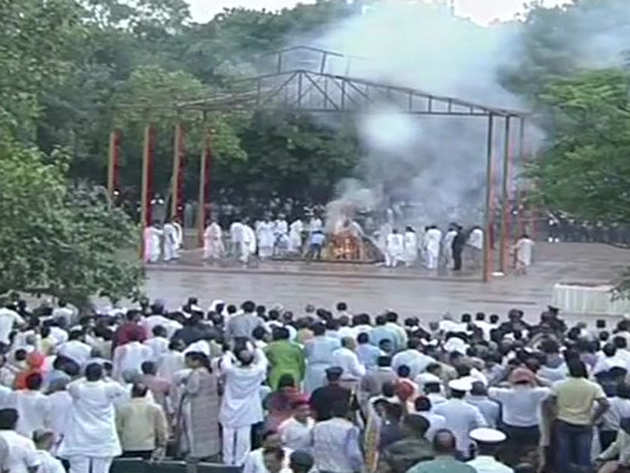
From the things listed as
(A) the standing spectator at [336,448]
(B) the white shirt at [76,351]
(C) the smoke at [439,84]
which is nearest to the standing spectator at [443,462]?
(A) the standing spectator at [336,448]

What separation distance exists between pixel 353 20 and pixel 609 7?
7825mm

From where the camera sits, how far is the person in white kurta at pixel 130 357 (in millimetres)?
12240

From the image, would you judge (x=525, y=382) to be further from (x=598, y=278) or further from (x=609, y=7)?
Answer: (x=609, y=7)

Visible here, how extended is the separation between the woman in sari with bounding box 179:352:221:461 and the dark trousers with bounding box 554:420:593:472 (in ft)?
9.23

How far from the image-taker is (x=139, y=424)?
10.6 m

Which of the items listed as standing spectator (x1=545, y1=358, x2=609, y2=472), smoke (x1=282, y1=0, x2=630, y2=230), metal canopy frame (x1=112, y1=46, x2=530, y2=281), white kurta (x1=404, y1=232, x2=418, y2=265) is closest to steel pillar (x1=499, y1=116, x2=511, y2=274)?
metal canopy frame (x1=112, y1=46, x2=530, y2=281)

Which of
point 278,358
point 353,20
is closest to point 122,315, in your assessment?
point 278,358

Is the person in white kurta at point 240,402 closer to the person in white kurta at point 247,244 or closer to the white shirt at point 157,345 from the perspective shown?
the white shirt at point 157,345

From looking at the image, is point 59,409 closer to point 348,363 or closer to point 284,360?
point 284,360

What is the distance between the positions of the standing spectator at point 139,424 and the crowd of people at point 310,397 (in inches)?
0.4

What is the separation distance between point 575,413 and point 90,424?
12.1 feet

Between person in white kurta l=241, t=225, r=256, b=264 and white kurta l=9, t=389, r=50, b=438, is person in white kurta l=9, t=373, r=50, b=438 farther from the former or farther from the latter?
person in white kurta l=241, t=225, r=256, b=264

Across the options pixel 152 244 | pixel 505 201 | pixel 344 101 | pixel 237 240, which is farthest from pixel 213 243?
pixel 505 201

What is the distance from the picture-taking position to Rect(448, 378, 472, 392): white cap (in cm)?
1048
